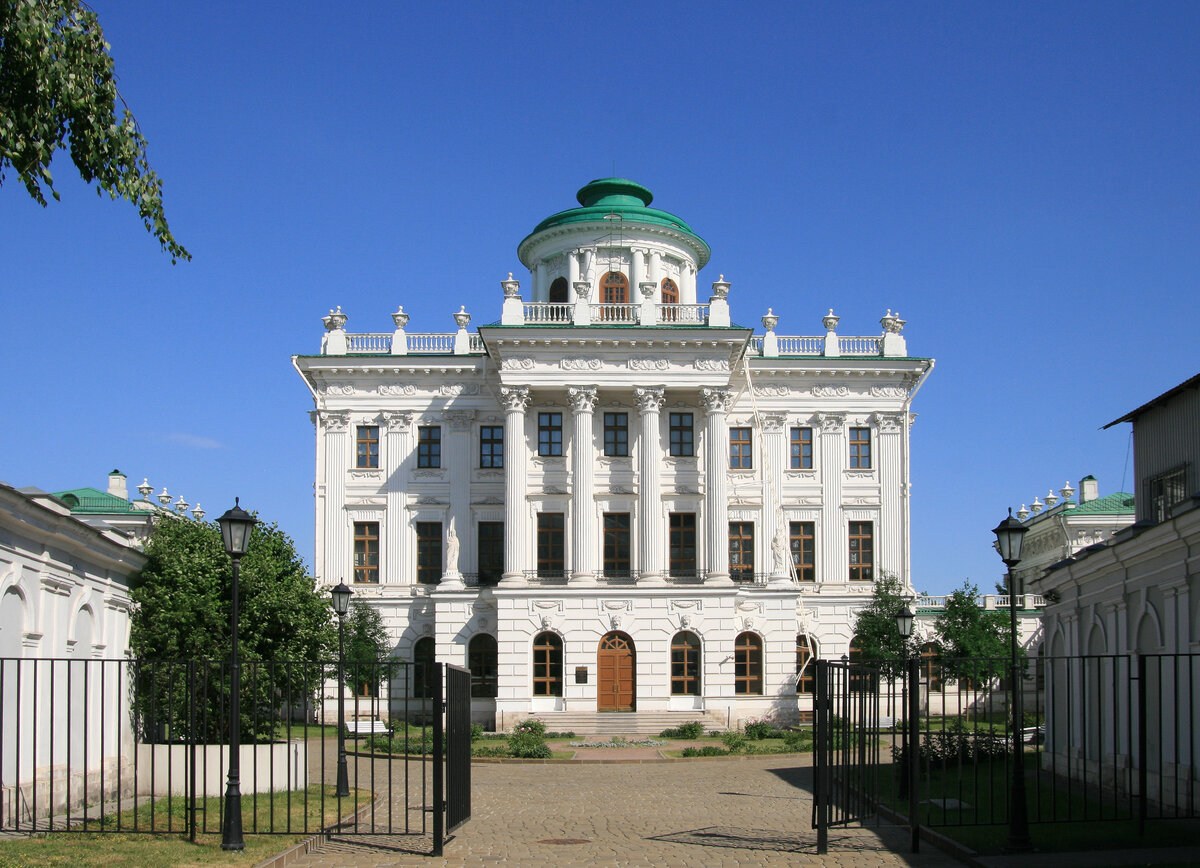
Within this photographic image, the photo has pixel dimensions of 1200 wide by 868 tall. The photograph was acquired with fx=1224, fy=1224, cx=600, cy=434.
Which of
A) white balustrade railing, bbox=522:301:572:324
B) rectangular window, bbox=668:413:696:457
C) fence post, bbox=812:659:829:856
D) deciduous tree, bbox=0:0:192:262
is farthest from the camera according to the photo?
rectangular window, bbox=668:413:696:457

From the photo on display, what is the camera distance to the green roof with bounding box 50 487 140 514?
182ft

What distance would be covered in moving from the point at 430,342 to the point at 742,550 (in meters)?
15.4

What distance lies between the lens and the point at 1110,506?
60125 millimetres

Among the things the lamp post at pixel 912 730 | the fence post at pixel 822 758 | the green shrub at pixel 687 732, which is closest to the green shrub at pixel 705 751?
the green shrub at pixel 687 732

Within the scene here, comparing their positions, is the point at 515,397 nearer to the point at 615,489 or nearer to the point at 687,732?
the point at 615,489

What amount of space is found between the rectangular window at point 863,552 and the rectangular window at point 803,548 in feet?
5.11

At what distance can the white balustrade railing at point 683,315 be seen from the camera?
47.2 metres

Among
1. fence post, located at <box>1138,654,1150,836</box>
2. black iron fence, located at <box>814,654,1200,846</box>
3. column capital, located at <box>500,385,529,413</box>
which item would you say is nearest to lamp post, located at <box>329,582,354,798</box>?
black iron fence, located at <box>814,654,1200,846</box>

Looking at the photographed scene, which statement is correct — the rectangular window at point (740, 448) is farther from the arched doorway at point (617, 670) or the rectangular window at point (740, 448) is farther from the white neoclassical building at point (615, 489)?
the arched doorway at point (617, 670)

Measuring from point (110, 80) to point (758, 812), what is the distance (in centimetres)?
1548

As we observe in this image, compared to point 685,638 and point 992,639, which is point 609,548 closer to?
point 685,638

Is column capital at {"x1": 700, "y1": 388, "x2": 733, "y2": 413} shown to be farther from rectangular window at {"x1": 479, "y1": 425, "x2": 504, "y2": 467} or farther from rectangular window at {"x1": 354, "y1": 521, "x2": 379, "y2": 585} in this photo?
rectangular window at {"x1": 354, "y1": 521, "x2": 379, "y2": 585}

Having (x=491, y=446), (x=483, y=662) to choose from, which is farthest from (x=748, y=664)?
(x=491, y=446)

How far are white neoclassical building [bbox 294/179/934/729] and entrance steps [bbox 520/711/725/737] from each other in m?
0.36
